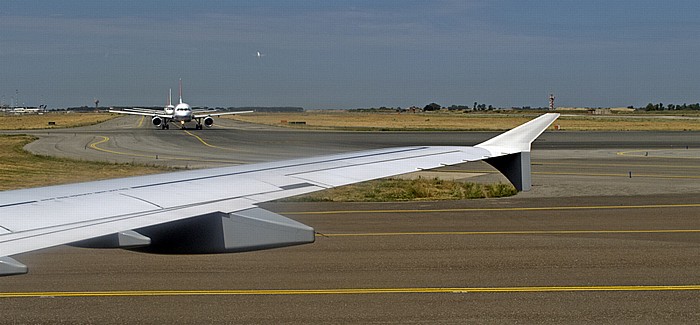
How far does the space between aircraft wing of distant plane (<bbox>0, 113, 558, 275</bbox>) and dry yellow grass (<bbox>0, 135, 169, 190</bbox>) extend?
1794 centimetres

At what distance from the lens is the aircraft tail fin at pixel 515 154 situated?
27.1 ft

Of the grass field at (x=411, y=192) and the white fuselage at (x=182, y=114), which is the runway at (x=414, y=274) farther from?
the white fuselage at (x=182, y=114)

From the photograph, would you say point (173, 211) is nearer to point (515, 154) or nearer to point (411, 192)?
point (515, 154)

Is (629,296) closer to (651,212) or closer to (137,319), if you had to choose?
(137,319)

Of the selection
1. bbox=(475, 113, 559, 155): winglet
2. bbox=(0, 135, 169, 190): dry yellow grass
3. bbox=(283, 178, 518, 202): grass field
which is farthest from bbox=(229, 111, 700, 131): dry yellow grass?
bbox=(475, 113, 559, 155): winglet

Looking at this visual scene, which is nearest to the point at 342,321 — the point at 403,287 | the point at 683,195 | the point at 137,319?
the point at 403,287

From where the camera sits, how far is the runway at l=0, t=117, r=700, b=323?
345 inches

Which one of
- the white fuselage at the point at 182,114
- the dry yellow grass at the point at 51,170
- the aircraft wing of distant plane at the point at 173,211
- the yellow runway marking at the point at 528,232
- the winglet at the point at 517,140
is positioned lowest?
the yellow runway marking at the point at 528,232

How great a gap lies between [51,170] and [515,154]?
24.6m

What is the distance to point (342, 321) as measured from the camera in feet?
27.7

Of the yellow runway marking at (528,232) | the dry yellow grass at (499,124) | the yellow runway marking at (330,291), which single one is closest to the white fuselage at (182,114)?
the dry yellow grass at (499,124)

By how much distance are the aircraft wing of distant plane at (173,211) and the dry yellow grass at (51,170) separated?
17938 mm

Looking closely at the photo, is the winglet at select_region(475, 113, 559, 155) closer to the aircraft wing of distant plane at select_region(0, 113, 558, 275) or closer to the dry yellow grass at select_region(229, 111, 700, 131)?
the aircraft wing of distant plane at select_region(0, 113, 558, 275)

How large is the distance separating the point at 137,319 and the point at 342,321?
2.39 m
